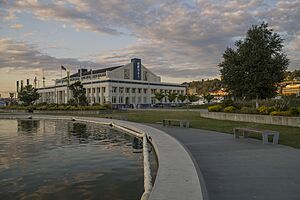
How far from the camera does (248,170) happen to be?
8.34m

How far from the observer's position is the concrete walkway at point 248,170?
625 centimetres

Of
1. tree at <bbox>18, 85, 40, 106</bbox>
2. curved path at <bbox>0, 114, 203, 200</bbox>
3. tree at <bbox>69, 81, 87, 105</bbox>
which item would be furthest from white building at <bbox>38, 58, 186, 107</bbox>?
curved path at <bbox>0, 114, 203, 200</bbox>

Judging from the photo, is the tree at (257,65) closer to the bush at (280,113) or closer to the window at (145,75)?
the bush at (280,113)

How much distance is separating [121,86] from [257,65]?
85.3 meters

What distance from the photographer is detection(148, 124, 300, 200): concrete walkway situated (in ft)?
20.5

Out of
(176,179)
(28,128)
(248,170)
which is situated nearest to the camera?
(176,179)

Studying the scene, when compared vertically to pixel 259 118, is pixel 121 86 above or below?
above

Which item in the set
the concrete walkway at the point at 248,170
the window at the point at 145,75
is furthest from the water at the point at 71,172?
the window at the point at 145,75

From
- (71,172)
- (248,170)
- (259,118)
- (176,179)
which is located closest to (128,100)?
(259,118)

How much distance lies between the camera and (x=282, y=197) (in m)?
5.91

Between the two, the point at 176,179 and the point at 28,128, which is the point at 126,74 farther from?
the point at 176,179

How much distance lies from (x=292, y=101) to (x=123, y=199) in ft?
98.1

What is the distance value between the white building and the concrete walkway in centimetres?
8837

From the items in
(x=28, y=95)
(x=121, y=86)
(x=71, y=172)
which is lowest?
(x=71, y=172)
